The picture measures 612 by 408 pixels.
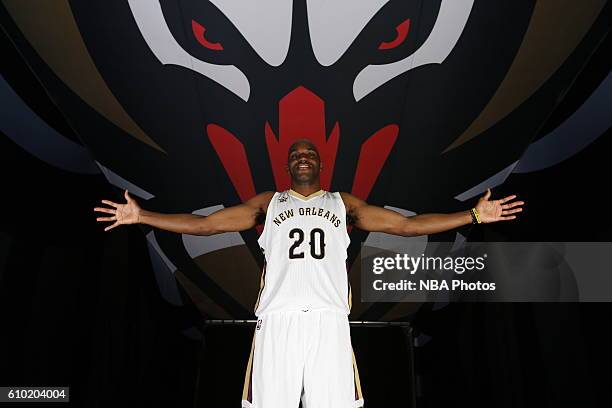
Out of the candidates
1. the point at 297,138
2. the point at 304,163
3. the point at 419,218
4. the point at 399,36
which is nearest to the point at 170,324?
the point at 297,138

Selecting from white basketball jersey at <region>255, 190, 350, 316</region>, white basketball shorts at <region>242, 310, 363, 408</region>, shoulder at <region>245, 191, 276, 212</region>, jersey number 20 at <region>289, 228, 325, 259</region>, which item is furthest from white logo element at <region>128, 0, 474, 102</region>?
white basketball shorts at <region>242, 310, 363, 408</region>

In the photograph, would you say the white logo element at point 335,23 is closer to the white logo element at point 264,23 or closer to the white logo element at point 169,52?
the white logo element at point 264,23

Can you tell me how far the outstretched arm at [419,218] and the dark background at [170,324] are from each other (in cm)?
65

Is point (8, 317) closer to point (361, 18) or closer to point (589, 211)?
point (361, 18)

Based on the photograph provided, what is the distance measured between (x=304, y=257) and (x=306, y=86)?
1363mm

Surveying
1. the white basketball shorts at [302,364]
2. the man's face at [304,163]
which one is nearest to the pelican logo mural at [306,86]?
the man's face at [304,163]

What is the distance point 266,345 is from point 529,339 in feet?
5.68

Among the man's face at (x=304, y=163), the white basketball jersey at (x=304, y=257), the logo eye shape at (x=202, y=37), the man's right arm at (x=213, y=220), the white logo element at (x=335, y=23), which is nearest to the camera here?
the white basketball jersey at (x=304, y=257)

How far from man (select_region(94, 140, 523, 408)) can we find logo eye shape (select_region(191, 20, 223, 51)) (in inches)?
37.2

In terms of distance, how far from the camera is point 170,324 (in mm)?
4973

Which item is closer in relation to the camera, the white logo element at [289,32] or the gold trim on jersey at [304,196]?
the gold trim on jersey at [304,196]

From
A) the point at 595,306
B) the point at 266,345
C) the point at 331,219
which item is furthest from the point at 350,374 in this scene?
the point at 595,306

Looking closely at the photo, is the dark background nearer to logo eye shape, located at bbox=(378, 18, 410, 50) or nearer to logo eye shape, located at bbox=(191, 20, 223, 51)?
logo eye shape, located at bbox=(191, 20, 223, 51)

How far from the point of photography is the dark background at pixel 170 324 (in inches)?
106
